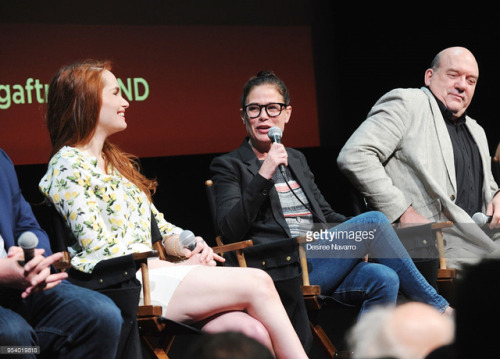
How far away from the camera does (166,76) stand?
4.70 meters

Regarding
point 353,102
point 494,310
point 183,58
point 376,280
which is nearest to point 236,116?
point 183,58

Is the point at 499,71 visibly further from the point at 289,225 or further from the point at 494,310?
the point at 494,310

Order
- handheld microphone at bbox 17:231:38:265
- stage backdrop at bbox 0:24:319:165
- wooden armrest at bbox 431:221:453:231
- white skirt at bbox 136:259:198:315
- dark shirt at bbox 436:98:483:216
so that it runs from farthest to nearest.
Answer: stage backdrop at bbox 0:24:319:165
dark shirt at bbox 436:98:483:216
wooden armrest at bbox 431:221:453:231
white skirt at bbox 136:259:198:315
handheld microphone at bbox 17:231:38:265

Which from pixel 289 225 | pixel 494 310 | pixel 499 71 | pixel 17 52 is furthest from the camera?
pixel 499 71

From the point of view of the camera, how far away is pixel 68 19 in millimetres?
4465

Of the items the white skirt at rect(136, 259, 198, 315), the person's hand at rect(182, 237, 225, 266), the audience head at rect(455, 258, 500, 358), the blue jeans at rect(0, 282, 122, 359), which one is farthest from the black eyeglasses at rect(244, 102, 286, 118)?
the audience head at rect(455, 258, 500, 358)

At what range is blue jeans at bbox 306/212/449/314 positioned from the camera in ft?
9.62

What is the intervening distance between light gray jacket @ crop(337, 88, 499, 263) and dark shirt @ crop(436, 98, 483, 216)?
74 mm

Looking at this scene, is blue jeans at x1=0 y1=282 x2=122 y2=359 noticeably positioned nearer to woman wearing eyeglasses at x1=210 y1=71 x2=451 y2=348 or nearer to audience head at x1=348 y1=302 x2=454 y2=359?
woman wearing eyeglasses at x1=210 y1=71 x2=451 y2=348

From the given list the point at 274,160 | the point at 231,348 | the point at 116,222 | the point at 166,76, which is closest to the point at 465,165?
the point at 274,160

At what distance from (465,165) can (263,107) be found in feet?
3.54

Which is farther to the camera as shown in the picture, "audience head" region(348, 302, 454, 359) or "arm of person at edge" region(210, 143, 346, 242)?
"arm of person at edge" region(210, 143, 346, 242)

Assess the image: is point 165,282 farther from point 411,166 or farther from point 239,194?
point 411,166

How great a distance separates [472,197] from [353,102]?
174 cm
